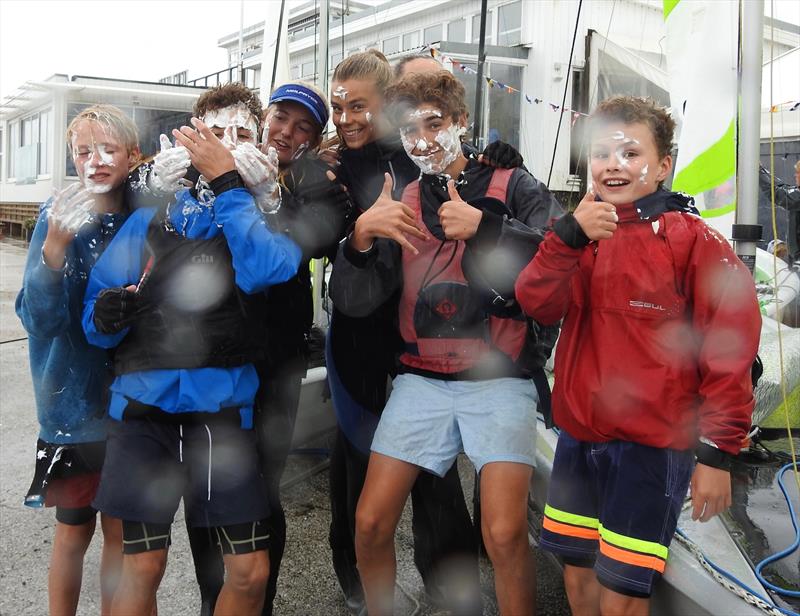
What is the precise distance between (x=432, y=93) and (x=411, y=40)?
17.9m

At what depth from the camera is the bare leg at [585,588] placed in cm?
200

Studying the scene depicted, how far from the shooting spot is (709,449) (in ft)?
5.73

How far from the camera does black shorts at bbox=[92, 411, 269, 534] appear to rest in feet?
6.58

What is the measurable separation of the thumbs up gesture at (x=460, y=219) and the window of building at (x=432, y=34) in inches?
674

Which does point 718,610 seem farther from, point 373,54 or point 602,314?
point 373,54

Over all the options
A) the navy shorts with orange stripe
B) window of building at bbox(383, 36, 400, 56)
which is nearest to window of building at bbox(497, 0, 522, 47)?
window of building at bbox(383, 36, 400, 56)

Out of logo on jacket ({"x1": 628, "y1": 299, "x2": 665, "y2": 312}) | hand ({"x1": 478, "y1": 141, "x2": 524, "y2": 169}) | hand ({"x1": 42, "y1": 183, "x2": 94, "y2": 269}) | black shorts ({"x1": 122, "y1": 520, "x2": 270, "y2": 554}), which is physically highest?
hand ({"x1": 478, "y1": 141, "x2": 524, "y2": 169})

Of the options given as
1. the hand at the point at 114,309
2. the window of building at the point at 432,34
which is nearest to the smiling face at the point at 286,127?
the hand at the point at 114,309

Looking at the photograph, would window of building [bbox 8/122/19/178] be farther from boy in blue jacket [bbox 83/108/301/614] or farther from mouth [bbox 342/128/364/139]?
boy in blue jacket [bbox 83/108/301/614]

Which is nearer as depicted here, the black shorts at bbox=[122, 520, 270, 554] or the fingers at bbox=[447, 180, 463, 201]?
the black shorts at bbox=[122, 520, 270, 554]

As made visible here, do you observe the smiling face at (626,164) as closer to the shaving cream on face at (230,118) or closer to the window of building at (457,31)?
the shaving cream on face at (230,118)

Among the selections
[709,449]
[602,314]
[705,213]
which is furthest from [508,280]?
[705,213]

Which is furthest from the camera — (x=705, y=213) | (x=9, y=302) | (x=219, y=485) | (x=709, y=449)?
(x=9, y=302)

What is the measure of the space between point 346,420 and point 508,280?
91 centimetres
